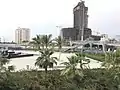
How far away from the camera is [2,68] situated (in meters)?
21.2

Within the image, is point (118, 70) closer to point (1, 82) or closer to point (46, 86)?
point (46, 86)

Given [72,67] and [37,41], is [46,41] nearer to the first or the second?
[37,41]

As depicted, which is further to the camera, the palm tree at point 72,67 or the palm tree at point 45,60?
the palm tree at point 45,60

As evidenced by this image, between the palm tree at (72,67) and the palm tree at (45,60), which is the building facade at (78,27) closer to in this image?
the palm tree at (45,60)

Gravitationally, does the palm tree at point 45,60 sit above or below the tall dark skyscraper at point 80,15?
below

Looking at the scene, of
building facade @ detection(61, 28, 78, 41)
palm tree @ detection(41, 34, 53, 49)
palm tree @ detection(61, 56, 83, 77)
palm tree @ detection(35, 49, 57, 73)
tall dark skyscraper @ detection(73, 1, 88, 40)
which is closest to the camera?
palm tree @ detection(61, 56, 83, 77)

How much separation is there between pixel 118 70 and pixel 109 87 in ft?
10.9

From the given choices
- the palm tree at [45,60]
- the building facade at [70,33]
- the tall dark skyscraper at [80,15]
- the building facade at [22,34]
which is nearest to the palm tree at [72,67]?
the palm tree at [45,60]

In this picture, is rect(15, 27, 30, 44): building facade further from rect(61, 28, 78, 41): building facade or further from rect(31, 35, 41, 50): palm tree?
rect(31, 35, 41, 50): palm tree

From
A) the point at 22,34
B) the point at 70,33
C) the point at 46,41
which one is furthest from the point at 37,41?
the point at 22,34

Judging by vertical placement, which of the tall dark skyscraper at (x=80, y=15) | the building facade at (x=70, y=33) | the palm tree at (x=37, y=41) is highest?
the tall dark skyscraper at (x=80, y=15)

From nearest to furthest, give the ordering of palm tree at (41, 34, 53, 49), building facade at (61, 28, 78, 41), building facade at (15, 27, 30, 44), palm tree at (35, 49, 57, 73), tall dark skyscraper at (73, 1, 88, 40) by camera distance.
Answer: palm tree at (35, 49, 57, 73) → palm tree at (41, 34, 53, 49) → tall dark skyscraper at (73, 1, 88, 40) → building facade at (61, 28, 78, 41) → building facade at (15, 27, 30, 44)

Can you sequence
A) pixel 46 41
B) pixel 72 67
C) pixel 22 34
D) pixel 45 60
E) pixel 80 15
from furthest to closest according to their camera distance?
pixel 22 34
pixel 80 15
pixel 46 41
pixel 45 60
pixel 72 67

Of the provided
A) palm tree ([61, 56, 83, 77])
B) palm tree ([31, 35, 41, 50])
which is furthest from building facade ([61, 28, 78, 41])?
palm tree ([61, 56, 83, 77])
